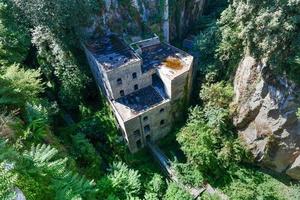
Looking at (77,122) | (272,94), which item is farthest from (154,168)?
(272,94)

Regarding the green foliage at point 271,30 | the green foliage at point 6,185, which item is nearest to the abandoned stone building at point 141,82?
the green foliage at point 271,30

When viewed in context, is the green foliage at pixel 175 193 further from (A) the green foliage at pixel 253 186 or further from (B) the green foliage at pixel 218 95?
(B) the green foliage at pixel 218 95

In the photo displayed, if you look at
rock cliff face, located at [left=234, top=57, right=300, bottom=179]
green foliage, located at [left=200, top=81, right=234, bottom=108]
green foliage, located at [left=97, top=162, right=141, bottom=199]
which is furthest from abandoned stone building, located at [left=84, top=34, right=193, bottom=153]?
rock cliff face, located at [left=234, top=57, right=300, bottom=179]

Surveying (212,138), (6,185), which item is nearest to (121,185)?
(212,138)

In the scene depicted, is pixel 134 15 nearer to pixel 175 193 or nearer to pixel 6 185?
pixel 175 193

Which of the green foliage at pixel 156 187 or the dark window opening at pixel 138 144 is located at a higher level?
the dark window opening at pixel 138 144
